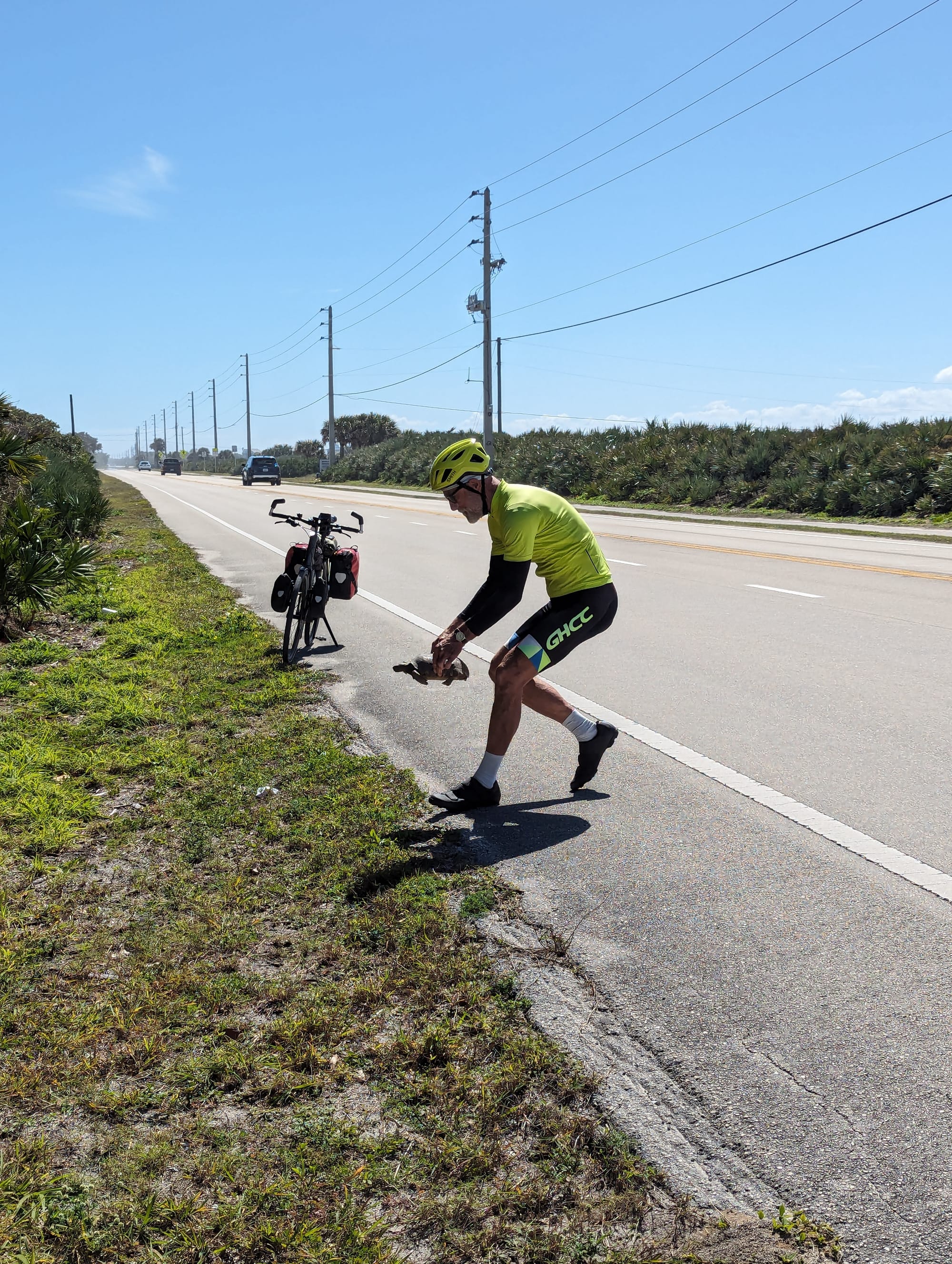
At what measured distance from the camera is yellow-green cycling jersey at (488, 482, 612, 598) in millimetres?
5016

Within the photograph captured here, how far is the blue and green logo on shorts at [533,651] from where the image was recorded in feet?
17.6

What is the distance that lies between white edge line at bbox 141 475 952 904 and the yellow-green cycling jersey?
3.90 ft

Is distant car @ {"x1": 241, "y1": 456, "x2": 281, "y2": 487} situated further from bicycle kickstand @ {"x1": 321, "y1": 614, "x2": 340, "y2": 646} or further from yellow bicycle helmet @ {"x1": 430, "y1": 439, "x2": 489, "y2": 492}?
yellow bicycle helmet @ {"x1": 430, "y1": 439, "x2": 489, "y2": 492}

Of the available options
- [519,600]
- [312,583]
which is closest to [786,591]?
[312,583]

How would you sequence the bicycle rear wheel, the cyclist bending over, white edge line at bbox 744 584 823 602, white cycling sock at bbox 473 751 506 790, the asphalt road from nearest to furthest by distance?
the asphalt road → the cyclist bending over → white cycling sock at bbox 473 751 506 790 → the bicycle rear wheel → white edge line at bbox 744 584 823 602

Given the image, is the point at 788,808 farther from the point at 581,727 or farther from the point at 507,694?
the point at 507,694

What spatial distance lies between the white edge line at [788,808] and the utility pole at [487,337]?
39516 millimetres

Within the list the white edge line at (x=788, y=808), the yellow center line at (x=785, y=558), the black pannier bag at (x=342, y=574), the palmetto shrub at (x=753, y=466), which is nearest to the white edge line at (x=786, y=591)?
the yellow center line at (x=785, y=558)

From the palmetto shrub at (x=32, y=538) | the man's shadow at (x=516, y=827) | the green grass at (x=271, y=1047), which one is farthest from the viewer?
the palmetto shrub at (x=32, y=538)

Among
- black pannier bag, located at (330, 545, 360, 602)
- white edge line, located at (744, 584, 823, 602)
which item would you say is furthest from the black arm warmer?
white edge line, located at (744, 584, 823, 602)

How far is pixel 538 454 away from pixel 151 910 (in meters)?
45.5

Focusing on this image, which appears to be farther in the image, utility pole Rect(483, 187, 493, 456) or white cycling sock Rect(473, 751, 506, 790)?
utility pole Rect(483, 187, 493, 456)

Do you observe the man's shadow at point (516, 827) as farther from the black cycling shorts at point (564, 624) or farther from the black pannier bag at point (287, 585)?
the black pannier bag at point (287, 585)

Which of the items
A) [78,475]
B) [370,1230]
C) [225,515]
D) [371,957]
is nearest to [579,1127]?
[370,1230]
